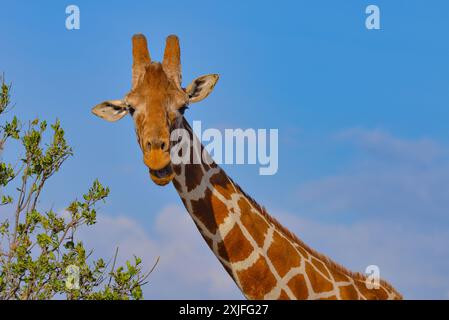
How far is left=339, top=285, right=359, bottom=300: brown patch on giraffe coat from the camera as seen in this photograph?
40.8ft

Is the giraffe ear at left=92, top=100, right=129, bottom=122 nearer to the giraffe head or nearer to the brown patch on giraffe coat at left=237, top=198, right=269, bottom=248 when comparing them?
the giraffe head

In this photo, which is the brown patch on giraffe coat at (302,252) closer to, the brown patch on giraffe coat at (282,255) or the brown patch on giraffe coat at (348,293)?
the brown patch on giraffe coat at (282,255)

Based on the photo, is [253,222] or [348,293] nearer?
[253,222]

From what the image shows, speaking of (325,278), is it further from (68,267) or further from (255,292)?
(68,267)

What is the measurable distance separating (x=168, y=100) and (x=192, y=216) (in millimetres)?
1948

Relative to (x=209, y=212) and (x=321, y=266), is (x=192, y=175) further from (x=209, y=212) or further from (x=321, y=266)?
(x=321, y=266)

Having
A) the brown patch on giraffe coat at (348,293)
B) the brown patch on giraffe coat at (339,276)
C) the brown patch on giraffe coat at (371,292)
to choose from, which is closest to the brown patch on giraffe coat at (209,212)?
the brown patch on giraffe coat at (339,276)

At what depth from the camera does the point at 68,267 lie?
1566cm

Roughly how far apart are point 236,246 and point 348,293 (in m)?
2.24

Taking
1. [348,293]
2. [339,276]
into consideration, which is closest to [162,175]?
[339,276]

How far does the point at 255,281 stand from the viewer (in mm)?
11719

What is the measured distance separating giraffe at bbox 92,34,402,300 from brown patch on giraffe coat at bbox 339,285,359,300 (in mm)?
20
